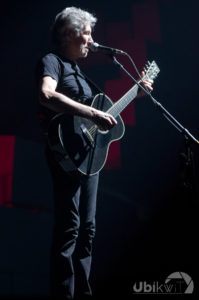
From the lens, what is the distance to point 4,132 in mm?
3117

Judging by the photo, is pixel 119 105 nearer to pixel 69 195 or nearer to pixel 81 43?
pixel 81 43

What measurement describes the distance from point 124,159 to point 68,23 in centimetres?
138

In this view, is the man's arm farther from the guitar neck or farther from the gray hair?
the gray hair

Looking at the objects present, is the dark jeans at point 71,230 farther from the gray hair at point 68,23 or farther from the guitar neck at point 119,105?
the gray hair at point 68,23

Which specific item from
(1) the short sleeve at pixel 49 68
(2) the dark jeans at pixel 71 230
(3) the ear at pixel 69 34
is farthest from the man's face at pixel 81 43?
(2) the dark jeans at pixel 71 230

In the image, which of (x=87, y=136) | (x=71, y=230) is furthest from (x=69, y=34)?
(x=71, y=230)

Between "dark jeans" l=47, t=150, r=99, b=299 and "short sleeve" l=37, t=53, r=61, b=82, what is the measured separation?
1.33ft

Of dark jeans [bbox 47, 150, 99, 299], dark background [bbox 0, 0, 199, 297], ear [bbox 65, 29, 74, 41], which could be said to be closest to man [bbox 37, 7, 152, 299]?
dark jeans [bbox 47, 150, 99, 299]

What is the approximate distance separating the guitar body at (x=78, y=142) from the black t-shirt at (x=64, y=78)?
8 centimetres

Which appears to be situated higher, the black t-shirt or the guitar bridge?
the black t-shirt

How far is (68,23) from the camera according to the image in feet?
7.54

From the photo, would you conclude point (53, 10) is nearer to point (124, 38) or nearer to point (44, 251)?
point (124, 38)

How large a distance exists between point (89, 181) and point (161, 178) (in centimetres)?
132

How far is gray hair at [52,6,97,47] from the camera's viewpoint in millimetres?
2277
